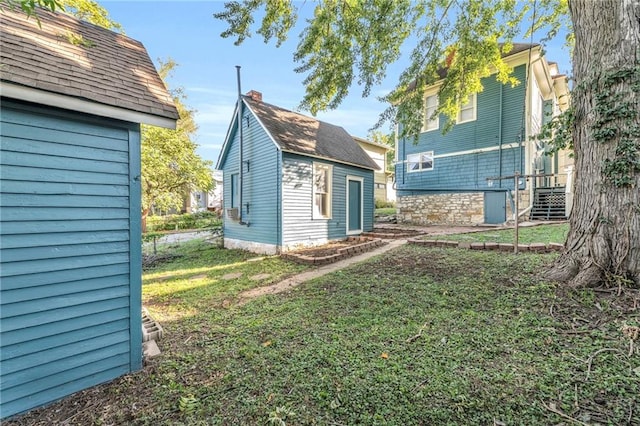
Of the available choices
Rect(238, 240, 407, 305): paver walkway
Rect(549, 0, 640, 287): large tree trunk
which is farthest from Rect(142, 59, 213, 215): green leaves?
Rect(549, 0, 640, 287): large tree trunk

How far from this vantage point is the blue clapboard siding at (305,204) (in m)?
8.49

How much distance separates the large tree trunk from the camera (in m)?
3.27

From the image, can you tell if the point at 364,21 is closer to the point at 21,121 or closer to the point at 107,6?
the point at 21,121

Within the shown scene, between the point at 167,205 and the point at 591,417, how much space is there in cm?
1882

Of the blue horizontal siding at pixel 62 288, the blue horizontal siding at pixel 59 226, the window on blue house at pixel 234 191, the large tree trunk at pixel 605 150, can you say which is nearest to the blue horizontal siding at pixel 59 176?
the blue horizontal siding at pixel 59 226

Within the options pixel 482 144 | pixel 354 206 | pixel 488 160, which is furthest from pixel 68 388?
pixel 482 144

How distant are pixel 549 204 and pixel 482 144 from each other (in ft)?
11.5

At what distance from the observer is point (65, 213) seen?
2.35 m

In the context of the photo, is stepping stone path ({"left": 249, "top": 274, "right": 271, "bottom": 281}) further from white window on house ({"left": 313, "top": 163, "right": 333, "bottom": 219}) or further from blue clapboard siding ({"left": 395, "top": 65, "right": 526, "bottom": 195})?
blue clapboard siding ({"left": 395, "top": 65, "right": 526, "bottom": 195})

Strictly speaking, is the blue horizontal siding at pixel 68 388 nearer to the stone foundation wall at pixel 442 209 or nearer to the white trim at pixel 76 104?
the white trim at pixel 76 104

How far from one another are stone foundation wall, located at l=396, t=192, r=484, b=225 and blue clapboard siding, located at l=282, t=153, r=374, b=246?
481cm

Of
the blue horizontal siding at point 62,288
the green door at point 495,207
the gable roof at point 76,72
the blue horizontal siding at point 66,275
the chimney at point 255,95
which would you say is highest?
the chimney at point 255,95

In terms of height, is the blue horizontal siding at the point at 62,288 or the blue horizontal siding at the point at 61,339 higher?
the blue horizontal siding at the point at 62,288

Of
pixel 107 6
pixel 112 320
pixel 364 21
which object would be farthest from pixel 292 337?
pixel 107 6
